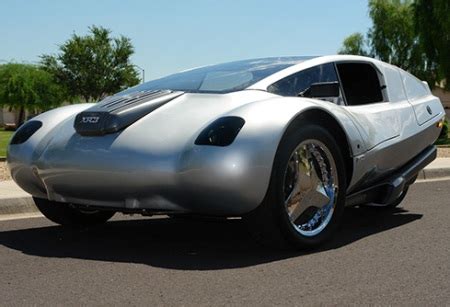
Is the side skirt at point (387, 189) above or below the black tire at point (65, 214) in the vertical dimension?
above

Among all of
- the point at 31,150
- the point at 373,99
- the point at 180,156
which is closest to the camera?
the point at 180,156

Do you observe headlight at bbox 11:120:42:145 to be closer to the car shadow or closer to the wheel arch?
the car shadow

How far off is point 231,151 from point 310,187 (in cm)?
92

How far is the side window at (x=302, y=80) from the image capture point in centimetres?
504

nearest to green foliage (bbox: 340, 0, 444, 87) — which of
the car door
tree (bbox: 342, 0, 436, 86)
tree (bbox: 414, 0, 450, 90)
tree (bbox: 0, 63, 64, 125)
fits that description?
tree (bbox: 342, 0, 436, 86)

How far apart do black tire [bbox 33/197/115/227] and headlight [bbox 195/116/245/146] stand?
5.10 ft

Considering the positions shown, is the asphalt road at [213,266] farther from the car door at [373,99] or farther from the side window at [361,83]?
the side window at [361,83]

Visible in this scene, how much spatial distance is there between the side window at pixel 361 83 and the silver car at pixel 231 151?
101 mm

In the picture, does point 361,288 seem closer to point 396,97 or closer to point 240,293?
point 240,293

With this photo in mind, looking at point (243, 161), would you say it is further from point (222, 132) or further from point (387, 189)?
point (387, 189)

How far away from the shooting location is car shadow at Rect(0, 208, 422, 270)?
457 centimetres

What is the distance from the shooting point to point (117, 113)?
4.66 metres

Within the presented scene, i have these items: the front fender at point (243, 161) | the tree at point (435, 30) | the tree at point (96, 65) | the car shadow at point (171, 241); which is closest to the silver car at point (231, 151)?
the front fender at point (243, 161)

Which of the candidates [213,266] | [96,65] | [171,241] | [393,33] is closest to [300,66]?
[171,241]
